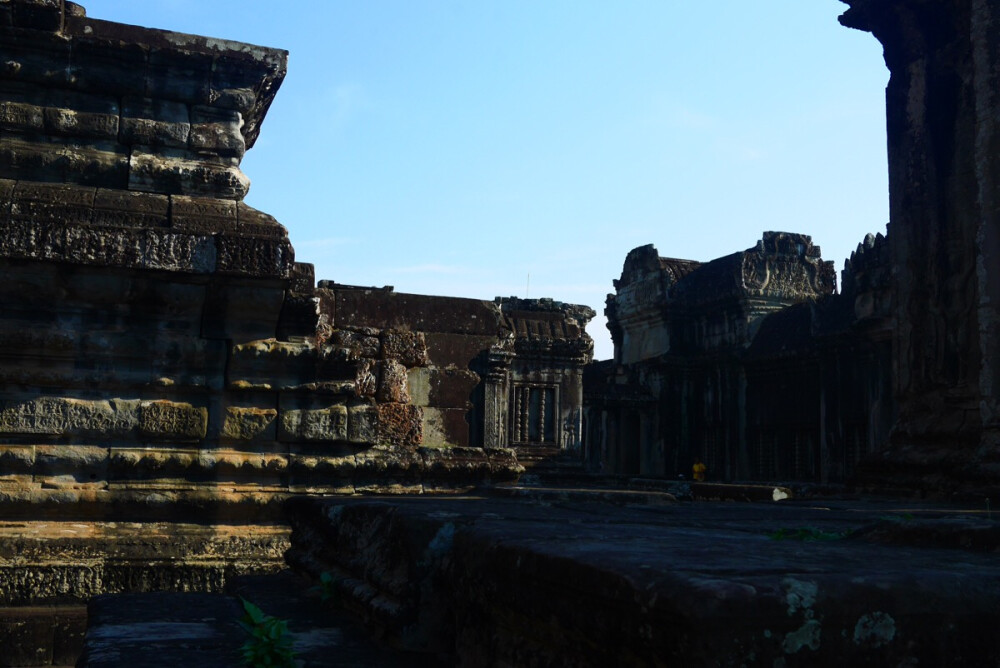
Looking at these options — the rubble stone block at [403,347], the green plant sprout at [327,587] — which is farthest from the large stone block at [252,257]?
the green plant sprout at [327,587]

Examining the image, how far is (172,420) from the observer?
4.29 meters

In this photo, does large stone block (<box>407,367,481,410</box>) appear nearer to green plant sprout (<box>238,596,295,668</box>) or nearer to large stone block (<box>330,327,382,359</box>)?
large stone block (<box>330,327,382,359</box>)

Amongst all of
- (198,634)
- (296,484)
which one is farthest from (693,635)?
(296,484)

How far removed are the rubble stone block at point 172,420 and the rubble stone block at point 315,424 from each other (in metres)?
0.37

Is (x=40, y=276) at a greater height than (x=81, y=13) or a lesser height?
lesser

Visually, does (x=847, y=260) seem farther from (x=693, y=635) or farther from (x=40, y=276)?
(x=693, y=635)

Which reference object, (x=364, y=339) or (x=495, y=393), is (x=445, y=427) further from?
(x=495, y=393)

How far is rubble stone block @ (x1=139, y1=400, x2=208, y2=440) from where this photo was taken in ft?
13.9

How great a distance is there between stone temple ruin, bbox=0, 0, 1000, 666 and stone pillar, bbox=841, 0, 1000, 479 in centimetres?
2

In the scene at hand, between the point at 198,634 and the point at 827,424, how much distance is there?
13.9 m

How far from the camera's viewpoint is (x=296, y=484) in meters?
4.54

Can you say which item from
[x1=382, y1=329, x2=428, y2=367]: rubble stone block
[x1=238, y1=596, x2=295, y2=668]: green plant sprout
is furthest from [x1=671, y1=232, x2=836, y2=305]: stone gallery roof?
[x1=238, y1=596, x2=295, y2=668]: green plant sprout

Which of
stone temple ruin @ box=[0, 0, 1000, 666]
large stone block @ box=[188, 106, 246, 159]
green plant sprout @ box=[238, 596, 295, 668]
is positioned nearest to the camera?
stone temple ruin @ box=[0, 0, 1000, 666]

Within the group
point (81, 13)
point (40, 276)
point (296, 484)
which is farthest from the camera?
point (81, 13)
